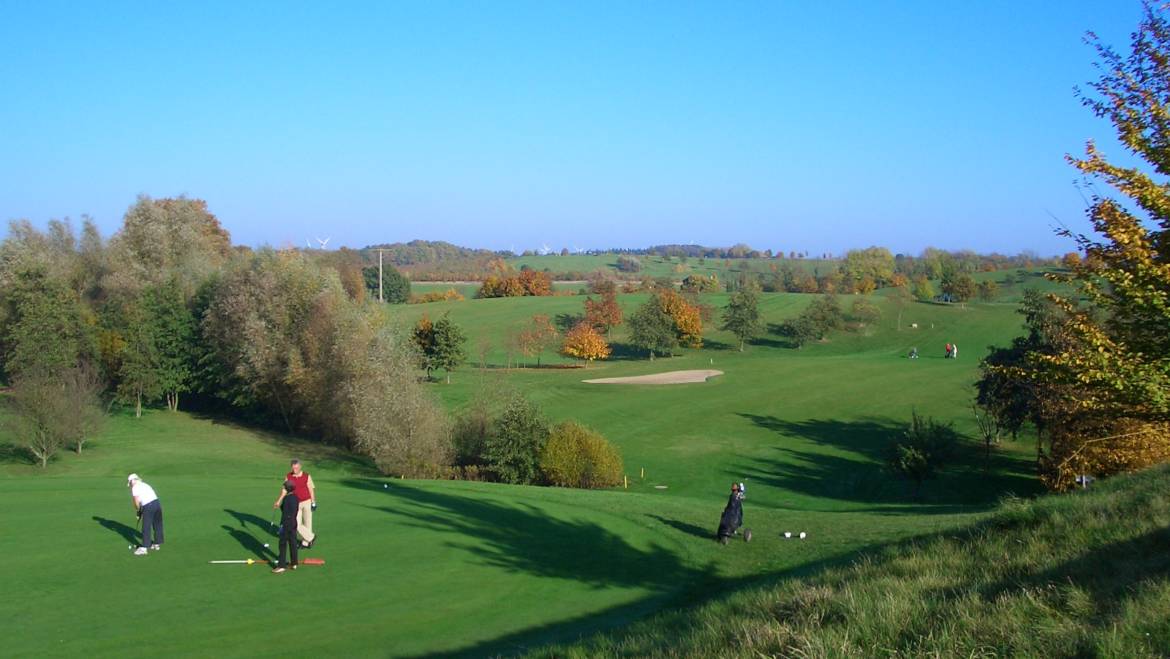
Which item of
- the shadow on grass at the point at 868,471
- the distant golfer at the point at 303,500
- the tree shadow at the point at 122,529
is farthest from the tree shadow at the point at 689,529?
the shadow on grass at the point at 868,471

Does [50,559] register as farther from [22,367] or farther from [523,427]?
[22,367]

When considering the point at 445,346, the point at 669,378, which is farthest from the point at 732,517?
the point at 669,378

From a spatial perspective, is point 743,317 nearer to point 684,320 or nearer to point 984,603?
point 684,320

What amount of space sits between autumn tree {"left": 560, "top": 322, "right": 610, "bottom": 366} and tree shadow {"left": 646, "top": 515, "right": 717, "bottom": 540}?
6428 cm

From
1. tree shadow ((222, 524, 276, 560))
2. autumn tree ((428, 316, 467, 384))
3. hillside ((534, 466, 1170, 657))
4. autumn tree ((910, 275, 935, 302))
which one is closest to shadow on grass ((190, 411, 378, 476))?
autumn tree ((428, 316, 467, 384))

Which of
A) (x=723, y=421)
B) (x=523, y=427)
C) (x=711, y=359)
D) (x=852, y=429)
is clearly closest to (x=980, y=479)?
(x=852, y=429)

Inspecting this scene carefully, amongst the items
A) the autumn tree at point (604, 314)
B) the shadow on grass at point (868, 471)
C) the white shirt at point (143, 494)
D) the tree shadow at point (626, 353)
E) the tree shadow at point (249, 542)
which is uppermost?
the autumn tree at point (604, 314)

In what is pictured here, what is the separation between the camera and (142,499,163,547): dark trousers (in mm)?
14750

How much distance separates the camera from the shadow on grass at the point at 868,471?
37750 mm

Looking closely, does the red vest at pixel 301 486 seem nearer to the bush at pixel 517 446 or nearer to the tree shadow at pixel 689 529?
the tree shadow at pixel 689 529

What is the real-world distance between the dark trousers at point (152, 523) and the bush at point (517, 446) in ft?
67.4

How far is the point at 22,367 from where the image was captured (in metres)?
51.4

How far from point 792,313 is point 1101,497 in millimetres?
99964

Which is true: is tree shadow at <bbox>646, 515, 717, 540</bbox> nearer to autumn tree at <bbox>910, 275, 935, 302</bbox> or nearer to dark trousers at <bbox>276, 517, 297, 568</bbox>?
dark trousers at <bbox>276, 517, 297, 568</bbox>
